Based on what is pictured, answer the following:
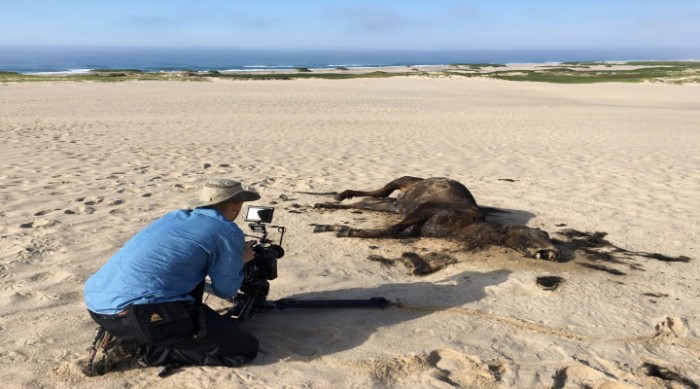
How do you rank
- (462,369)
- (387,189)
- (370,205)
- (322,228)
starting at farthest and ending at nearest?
1. (387,189)
2. (370,205)
3. (322,228)
4. (462,369)

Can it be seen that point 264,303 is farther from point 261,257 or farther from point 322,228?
point 322,228

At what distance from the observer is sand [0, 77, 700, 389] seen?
360 cm

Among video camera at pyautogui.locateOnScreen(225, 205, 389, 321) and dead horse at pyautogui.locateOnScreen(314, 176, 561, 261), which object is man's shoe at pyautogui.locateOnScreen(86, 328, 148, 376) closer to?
video camera at pyautogui.locateOnScreen(225, 205, 389, 321)

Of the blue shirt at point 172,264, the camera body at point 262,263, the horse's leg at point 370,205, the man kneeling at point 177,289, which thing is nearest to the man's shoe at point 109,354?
the man kneeling at point 177,289

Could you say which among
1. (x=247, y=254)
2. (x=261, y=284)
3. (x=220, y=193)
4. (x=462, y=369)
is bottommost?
(x=462, y=369)

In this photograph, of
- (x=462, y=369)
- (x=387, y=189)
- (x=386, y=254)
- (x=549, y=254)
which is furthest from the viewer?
(x=387, y=189)

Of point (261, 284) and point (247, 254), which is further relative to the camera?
point (261, 284)

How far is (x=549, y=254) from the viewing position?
538cm

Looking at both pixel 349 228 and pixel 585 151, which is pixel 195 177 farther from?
pixel 585 151

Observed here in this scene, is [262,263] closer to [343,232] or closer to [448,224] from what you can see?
[343,232]

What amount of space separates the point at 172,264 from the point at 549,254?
3.45 metres

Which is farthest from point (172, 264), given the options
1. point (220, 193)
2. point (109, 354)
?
point (109, 354)

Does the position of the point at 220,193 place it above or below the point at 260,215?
above

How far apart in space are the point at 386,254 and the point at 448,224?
818 mm
